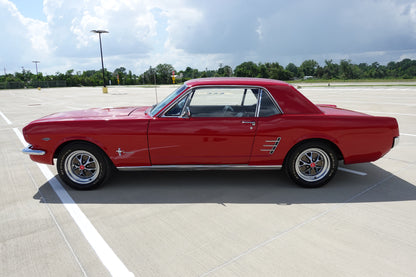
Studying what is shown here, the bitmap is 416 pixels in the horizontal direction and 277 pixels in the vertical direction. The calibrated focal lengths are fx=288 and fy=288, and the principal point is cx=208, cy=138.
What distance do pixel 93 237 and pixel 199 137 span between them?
169 centimetres

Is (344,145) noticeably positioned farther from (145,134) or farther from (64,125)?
(64,125)

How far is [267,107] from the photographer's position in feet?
12.7

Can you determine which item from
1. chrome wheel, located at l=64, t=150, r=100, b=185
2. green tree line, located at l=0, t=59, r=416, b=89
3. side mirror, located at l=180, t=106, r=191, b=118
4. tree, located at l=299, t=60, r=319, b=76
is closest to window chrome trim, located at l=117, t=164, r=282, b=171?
chrome wheel, located at l=64, t=150, r=100, b=185

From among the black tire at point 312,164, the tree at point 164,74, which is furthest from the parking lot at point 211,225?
the tree at point 164,74

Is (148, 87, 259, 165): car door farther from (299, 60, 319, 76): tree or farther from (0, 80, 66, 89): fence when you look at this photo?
(299, 60, 319, 76): tree

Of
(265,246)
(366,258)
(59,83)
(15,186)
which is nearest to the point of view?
(366,258)

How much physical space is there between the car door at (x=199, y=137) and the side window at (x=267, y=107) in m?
0.13

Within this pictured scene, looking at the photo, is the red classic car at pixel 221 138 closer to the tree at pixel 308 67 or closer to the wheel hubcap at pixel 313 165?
the wheel hubcap at pixel 313 165

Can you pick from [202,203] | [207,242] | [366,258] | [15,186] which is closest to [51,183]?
[15,186]

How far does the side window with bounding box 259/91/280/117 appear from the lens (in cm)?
384

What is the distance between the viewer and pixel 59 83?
77.4 meters

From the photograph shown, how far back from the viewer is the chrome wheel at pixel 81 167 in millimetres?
3926

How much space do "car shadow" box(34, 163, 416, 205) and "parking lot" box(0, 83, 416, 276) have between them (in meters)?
0.01

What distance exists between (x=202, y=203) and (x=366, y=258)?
1.81m
